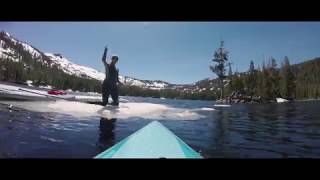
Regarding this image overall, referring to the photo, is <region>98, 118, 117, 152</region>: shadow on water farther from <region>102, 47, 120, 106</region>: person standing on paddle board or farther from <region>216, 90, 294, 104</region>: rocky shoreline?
<region>216, 90, 294, 104</region>: rocky shoreline

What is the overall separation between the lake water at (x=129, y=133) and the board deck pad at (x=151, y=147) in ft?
0.81

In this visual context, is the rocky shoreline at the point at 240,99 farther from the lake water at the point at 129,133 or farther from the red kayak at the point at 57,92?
the red kayak at the point at 57,92

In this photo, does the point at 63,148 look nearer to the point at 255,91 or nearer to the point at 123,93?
the point at 123,93

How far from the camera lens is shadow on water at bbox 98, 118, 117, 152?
11.9 ft

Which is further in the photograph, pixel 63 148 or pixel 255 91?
pixel 255 91

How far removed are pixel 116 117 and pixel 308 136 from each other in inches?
97.2

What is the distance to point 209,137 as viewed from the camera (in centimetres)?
407

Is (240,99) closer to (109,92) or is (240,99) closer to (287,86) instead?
(287,86)

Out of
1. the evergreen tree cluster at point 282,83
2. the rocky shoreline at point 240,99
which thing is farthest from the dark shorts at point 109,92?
the rocky shoreline at point 240,99

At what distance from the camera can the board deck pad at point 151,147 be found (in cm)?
292

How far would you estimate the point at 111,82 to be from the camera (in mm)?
3926
